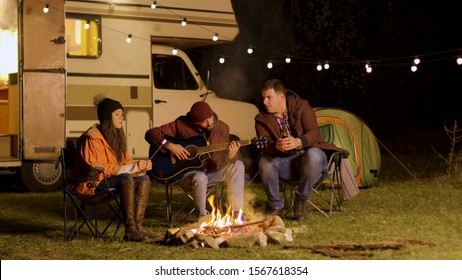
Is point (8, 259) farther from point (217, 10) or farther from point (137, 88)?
point (217, 10)

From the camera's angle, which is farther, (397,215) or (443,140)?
(443,140)

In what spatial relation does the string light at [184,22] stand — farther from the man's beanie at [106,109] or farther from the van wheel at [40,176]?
the man's beanie at [106,109]

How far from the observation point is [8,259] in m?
5.45

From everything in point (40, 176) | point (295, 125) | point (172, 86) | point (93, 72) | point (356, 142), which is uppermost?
point (93, 72)

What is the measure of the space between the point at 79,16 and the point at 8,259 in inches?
178

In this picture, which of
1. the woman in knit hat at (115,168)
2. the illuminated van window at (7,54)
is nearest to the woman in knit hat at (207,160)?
the woman in knit hat at (115,168)

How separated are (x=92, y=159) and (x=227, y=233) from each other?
1.07 m

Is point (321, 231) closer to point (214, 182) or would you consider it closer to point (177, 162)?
point (214, 182)

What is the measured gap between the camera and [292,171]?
6.84 meters

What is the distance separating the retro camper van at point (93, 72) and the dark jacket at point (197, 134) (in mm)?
2744

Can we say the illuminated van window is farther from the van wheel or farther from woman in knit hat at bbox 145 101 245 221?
woman in knit hat at bbox 145 101 245 221

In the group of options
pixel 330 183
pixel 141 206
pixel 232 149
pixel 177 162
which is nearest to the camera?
pixel 141 206

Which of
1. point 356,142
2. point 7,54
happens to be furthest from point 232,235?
point 7,54
